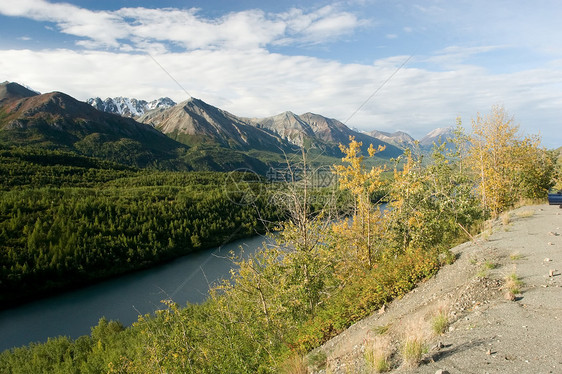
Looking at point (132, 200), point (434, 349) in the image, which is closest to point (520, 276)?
point (434, 349)

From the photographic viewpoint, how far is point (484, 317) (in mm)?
7051

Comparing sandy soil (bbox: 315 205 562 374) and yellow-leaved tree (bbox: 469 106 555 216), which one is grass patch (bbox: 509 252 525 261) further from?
yellow-leaved tree (bbox: 469 106 555 216)

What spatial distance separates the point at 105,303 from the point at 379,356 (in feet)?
153

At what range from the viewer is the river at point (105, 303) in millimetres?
36656

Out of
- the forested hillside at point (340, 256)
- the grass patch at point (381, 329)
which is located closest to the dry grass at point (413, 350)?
the forested hillside at point (340, 256)

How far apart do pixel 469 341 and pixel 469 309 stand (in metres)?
1.75

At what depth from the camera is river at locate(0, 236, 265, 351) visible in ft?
120

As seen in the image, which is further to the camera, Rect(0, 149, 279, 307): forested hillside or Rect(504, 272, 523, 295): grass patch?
Rect(0, 149, 279, 307): forested hillside

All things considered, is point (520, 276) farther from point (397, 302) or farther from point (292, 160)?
point (292, 160)

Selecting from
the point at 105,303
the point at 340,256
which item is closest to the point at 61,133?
the point at 105,303

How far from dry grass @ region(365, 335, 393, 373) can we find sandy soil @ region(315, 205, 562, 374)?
112mm

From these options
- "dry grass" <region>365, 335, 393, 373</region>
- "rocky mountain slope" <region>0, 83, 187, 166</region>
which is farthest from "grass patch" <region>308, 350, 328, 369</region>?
"rocky mountain slope" <region>0, 83, 187, 166</region>

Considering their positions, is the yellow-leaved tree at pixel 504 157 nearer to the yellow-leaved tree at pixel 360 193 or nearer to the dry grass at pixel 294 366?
the yellow-leaved tree at pixel 360 193

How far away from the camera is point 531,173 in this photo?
21594 millimetres
